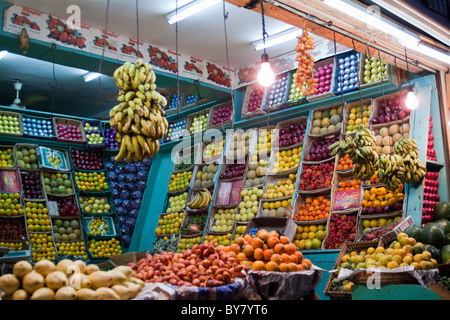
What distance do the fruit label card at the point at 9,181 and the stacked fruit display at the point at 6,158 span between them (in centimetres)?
14

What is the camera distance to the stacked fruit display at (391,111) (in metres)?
6.88

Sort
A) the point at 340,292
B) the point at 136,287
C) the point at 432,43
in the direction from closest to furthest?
the point at 136,287 < the point at 340,292 < the point at 432,43

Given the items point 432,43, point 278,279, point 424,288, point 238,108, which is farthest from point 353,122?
point 278,279

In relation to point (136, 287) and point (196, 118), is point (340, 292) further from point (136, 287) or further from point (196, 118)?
point (196, 118)

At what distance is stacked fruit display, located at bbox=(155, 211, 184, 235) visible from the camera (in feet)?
29.2

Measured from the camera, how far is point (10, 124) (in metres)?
8.96

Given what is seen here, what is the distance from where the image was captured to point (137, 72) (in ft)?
13.1

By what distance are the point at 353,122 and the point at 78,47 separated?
4.15 meters

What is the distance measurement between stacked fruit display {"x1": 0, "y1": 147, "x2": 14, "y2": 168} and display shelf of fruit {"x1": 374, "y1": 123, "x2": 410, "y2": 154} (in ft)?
20.8

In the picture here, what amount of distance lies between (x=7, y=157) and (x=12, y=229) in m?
1.40

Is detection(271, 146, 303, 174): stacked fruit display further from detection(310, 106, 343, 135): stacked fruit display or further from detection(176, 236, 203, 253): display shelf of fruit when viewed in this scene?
detection(176, 236, 203, 253): display shelf of fruit

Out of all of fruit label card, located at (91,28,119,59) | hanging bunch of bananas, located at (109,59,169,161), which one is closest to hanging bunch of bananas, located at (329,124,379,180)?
hanging bunch of bananas, located at (109,59,169,161)

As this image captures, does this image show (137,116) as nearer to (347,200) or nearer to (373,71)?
(347,200)

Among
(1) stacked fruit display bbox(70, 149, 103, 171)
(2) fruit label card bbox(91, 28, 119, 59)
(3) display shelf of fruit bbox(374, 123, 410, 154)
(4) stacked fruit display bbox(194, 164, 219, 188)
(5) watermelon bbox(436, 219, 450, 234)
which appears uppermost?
(2) fruit label card bbox(91, 28, 119, 59)
